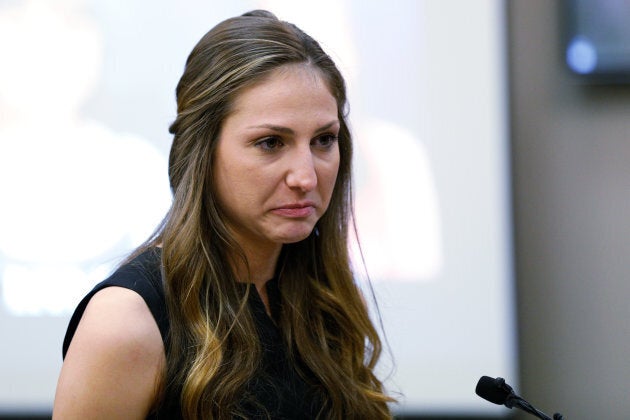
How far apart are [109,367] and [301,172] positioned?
424 millimetres

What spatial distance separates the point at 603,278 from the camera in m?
3.09

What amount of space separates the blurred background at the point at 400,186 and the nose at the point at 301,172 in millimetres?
1462

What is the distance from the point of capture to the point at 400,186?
3.00 meters

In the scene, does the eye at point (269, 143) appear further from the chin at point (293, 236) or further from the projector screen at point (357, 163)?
the projector screen at point (357, 163)

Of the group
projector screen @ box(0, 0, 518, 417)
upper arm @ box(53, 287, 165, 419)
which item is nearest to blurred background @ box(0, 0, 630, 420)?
projector screen @ box(0, 0, 518, 417)

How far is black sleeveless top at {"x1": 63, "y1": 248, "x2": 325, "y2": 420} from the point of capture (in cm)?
146

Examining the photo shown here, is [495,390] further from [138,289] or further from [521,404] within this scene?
[138,289]

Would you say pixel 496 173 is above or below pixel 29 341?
above

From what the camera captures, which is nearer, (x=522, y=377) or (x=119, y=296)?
(x=119, y=296)

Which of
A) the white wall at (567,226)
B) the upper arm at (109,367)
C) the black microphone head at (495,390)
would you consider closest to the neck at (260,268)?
the upper arm at (109,367)

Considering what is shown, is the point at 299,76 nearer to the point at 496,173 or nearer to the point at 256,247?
the point at 256,247

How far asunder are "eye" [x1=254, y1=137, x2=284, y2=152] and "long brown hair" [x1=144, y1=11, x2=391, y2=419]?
3.3 inches

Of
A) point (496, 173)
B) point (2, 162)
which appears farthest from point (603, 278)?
point (2, 162)

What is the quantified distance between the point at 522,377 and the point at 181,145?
1846mm
